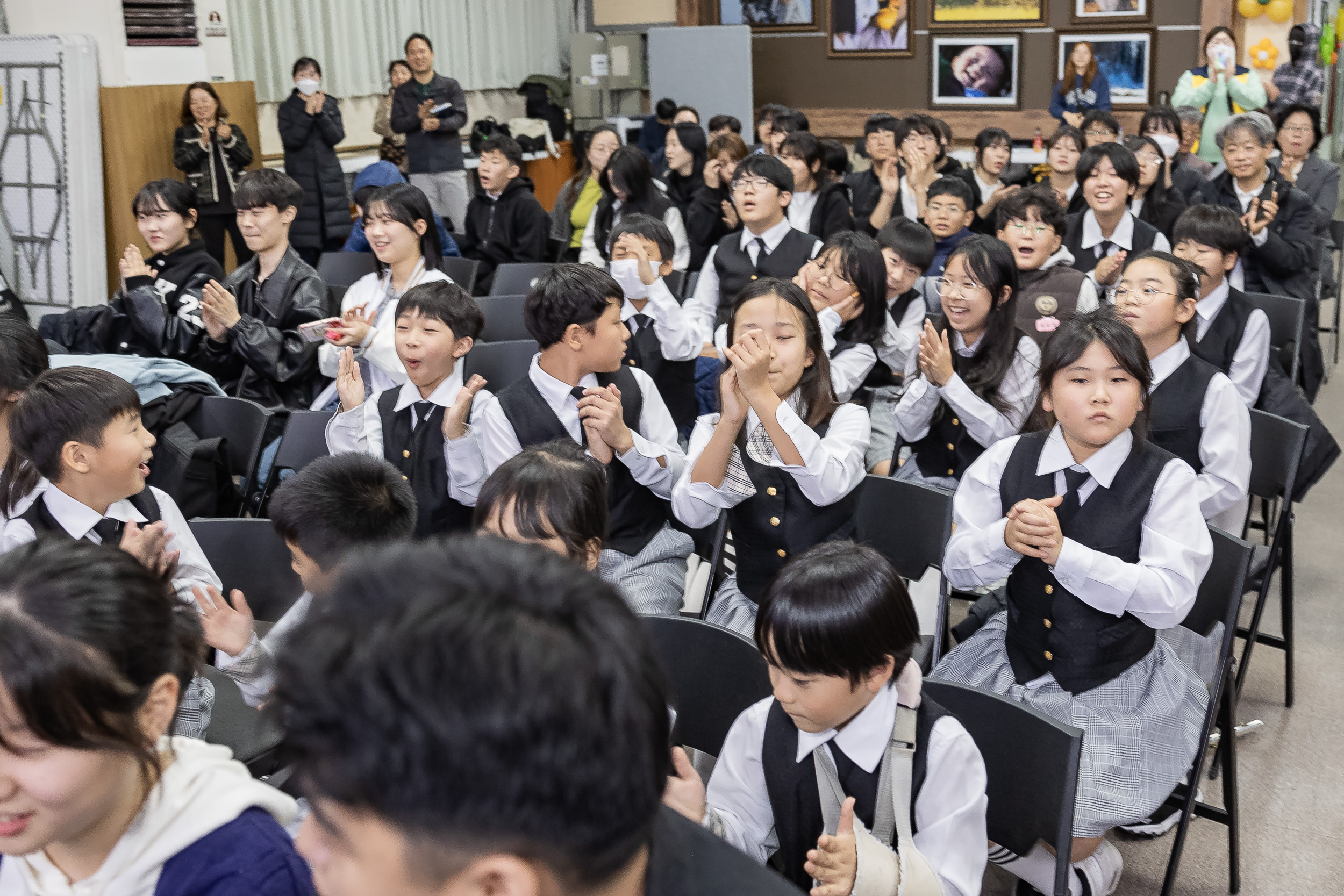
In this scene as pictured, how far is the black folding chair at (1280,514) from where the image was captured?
8.04ft

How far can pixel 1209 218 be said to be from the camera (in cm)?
332

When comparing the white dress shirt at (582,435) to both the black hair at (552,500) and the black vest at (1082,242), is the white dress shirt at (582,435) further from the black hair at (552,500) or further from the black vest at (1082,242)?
the black vest at (1082,242)

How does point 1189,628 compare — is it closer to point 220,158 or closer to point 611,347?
point 611,347

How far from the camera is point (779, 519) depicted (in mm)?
2256

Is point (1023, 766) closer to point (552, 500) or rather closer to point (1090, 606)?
point (1090, 606)

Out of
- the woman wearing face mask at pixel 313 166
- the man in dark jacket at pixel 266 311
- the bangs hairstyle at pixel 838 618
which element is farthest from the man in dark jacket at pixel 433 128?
the bangs hairstyle at pixel 838 618

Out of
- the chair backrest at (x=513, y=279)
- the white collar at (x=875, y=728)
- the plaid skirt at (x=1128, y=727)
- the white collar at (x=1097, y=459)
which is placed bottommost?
the plaid skirt at (x=1128, y=727)

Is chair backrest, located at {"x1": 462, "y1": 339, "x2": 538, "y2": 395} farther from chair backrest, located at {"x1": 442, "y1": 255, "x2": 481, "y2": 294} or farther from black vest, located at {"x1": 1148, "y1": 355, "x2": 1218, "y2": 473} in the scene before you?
black vest, located at {"x1": 1148, "y1": 355, "x2": 1218, "y2": 473}

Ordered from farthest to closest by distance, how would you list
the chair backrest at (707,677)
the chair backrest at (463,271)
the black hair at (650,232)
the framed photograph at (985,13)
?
the framed photograph at (985,13) → the chair backrest at (463,271) → the black hair at (650,232) → the chair backrest at (707,677)

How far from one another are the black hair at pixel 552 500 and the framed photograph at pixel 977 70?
861cm

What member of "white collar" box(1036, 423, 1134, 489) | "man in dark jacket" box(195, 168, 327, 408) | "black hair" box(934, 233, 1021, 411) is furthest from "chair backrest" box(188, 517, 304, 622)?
"black hair" box(934, 233, 1021, 411)

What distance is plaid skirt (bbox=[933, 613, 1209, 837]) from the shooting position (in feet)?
5.79

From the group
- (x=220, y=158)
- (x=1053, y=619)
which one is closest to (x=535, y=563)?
(x=1053, y=619)

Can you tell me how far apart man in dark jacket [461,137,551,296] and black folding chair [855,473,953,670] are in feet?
10.8
